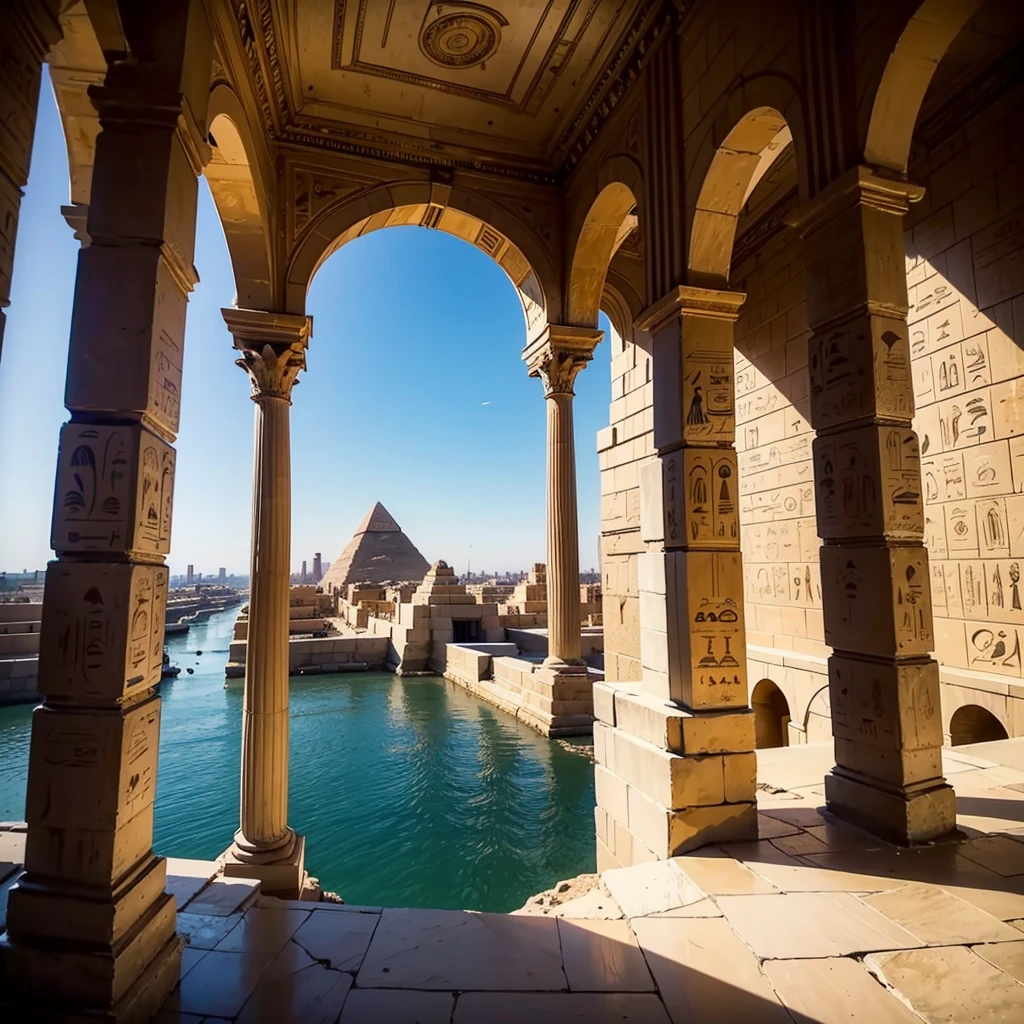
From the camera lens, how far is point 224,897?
2.97 meters

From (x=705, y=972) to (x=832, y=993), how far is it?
0.42 m

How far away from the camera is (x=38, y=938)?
2.10m

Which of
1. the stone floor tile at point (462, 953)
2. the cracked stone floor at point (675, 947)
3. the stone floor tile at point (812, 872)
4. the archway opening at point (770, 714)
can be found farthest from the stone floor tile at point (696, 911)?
the archway opening at point (770, 714)

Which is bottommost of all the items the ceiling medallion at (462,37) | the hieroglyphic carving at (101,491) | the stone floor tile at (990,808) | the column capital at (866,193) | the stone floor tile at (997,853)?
the stone floor tile at (997,853)

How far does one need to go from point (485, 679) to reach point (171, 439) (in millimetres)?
11821

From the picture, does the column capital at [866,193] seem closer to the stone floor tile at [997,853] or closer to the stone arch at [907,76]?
the stone arch at [907,76]

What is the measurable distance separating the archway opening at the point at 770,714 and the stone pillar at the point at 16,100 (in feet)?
25.8

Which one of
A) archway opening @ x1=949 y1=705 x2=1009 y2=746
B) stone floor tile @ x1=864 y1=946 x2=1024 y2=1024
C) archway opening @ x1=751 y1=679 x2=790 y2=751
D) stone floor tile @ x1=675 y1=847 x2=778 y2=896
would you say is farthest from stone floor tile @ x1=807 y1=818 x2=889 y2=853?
archway opening @ x1=751 y1=679 x2=790 y2=751

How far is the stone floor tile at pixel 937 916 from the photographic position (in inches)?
93.6

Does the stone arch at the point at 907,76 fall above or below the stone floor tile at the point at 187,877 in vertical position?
above

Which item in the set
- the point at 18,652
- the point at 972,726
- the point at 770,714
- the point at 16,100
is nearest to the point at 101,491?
the point at 16,100

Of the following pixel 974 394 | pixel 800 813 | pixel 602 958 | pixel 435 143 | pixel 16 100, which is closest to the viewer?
pixel 16 100

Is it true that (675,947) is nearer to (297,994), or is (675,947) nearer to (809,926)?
(809,926)

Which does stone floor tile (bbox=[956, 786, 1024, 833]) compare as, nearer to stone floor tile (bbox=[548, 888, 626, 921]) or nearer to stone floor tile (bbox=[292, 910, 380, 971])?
stone floor tile (bbox=[548, 888, 626, 921])
